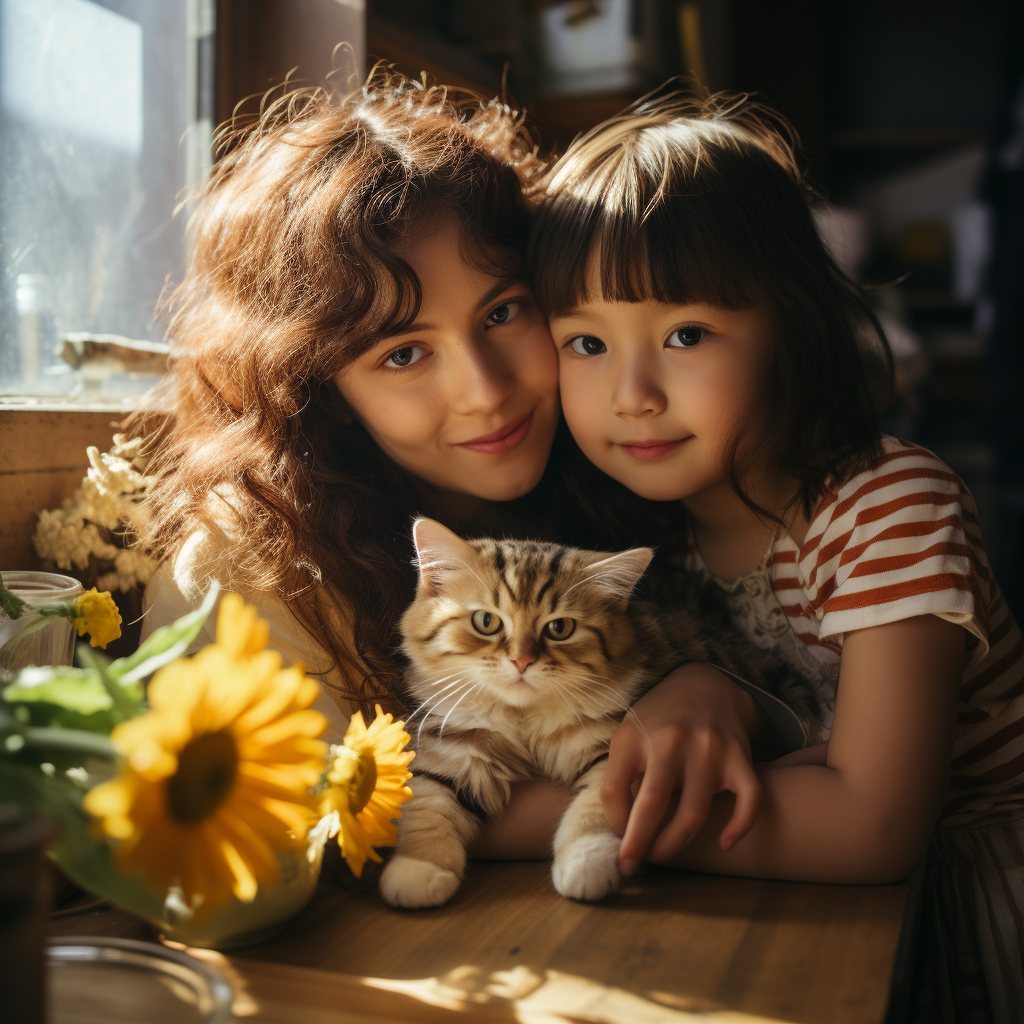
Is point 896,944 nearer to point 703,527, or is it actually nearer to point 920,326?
point 703,527

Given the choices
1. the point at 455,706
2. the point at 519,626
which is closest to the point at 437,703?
the point at 455,706

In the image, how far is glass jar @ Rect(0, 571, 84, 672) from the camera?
740 millimetres

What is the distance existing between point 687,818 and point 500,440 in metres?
0.56

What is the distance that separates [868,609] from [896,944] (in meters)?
0.33

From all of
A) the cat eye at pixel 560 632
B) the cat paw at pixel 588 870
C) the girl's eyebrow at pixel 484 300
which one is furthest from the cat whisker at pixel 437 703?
the girl's eyebrow at pixel 484 300

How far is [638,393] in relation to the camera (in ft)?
3.34

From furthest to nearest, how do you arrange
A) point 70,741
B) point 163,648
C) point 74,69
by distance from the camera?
point 74,69 → point 163,648 → point 70,741

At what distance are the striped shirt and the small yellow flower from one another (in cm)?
74

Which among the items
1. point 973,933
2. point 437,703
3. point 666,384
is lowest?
point 973,933

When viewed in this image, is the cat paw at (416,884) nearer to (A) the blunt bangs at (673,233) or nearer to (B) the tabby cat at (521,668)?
(B) the tabby cat at (521,668)

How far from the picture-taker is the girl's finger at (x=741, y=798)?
804mm

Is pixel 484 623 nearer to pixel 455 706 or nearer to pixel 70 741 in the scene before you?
pixel 455 706

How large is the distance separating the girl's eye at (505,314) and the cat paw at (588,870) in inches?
27.2

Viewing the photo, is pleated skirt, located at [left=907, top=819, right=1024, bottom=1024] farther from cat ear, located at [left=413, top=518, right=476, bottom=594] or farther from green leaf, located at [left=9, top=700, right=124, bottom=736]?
green leaf, located at [left=9, top=700, right=124, bottom=736]
